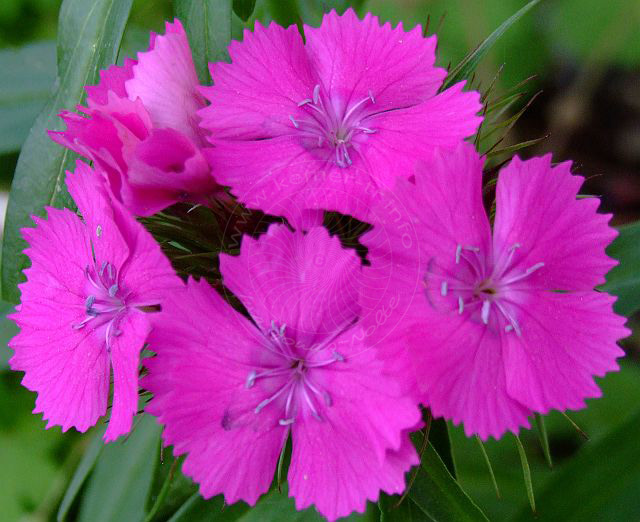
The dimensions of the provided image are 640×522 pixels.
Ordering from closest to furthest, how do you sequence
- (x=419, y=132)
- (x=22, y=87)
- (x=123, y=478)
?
(x=419, y=132) → (x=123, y=478) → (x=22, y=87)

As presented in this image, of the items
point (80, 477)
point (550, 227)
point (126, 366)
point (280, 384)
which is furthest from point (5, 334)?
point (550, 227)

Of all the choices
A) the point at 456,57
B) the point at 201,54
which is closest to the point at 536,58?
the point at 456,57

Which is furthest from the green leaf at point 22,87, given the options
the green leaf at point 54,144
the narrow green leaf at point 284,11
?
the narrow green leaf at point 284,11

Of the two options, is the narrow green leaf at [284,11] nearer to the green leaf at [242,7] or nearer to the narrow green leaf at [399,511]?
the green leaf at [242,7]

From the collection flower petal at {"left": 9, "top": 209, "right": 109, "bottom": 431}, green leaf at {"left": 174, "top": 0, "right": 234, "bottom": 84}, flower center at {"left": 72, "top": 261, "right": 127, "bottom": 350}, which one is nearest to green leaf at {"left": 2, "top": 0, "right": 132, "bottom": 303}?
green leaf at {"left": 174, "top": 0, "right": 234, "bottom": 84}

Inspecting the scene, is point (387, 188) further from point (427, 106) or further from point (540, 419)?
point (540, 419)

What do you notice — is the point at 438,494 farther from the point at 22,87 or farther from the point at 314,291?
the point at 22,87
